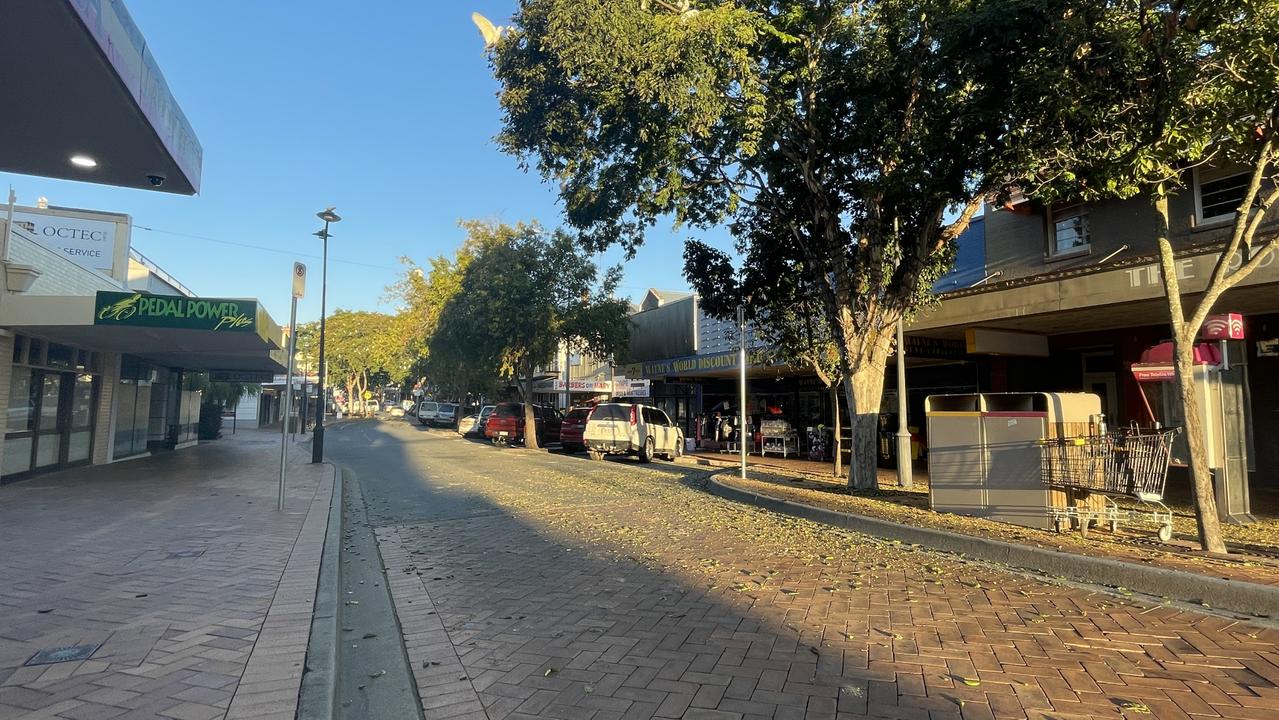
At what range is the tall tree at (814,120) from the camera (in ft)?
28.7

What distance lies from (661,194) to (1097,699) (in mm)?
7752

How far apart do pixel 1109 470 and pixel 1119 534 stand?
73 cm

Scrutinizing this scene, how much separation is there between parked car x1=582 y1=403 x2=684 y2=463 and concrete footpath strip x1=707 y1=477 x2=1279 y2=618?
40.3ft

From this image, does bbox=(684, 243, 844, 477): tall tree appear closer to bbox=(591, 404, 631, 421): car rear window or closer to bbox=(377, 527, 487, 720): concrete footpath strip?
bbox=(591, 404, 631, 421): car rear window

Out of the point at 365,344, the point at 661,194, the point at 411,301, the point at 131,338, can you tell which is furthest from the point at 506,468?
the point at 365,344

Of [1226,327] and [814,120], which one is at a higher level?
[814,120]

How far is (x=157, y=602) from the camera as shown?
5.24m

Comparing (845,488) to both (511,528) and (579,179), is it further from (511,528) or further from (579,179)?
(579,179)

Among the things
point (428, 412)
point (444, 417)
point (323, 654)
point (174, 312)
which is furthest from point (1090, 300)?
point (428, 412)

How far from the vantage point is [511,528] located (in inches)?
364

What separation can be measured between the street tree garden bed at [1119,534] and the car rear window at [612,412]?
376 inches

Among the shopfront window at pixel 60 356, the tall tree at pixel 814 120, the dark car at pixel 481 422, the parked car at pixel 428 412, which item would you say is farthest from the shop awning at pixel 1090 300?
the parked car at pixel 428 412

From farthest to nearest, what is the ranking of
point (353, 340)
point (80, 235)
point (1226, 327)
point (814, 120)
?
point (353, 340), point (80, 235), point (814, 120), point (1226, 327)

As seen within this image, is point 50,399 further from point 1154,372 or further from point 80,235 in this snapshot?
point 1154,372
